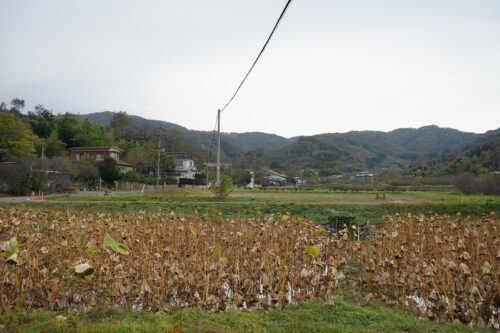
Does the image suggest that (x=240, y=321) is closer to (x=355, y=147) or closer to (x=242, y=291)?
(x=242, y=291)

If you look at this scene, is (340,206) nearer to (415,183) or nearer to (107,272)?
(107,272)

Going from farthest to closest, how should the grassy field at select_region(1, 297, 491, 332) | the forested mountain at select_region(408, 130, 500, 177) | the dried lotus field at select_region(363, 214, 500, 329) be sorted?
the forested mountain at select_region(408, 130, 500, 177)
the dried lotus field at select_region(363, 214, 500, 329)
the grassy field at select_region(1, 297, 491, 332)

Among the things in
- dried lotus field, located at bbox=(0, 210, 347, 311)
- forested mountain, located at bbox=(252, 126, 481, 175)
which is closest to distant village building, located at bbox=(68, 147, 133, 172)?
dried lotus field, located at bbox=(0, 210, 347, 311)

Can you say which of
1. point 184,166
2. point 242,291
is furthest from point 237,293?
point 184,166

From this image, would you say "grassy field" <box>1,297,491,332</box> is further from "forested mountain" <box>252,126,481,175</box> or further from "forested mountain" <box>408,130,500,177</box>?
"forested mountain" <box>252,126,481,175</box>

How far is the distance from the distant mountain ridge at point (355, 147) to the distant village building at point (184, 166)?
27999mm

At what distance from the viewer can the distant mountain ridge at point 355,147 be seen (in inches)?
4230

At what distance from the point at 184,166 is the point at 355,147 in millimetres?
83063

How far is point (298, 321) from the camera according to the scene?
13.6 feet

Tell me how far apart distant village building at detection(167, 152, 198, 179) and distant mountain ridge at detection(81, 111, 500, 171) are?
91.9 ft

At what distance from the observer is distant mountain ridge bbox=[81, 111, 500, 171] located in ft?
353

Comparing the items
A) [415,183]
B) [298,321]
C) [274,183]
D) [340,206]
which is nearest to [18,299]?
[298,321]

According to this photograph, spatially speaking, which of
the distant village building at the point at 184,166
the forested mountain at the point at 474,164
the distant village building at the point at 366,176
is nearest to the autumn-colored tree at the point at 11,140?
the distant village building at the point at 184,166

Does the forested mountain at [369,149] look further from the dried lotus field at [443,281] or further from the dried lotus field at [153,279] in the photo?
the dried lotus field at [153,279]
